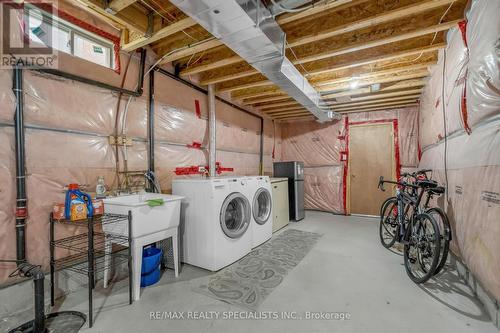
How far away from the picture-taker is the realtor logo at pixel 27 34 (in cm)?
164

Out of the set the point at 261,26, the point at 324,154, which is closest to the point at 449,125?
the point at 261,26

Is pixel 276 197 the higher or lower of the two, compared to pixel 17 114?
lower

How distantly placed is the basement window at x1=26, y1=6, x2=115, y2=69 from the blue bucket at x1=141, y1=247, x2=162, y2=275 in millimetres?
1942

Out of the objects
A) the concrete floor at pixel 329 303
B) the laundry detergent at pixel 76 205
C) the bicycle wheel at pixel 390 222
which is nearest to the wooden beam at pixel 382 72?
the bicycle wheel at pixel 390 222

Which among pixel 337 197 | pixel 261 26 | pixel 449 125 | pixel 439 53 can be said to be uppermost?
pixel 439 53

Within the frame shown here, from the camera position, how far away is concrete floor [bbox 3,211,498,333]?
60.7 inches

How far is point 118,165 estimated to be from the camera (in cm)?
232

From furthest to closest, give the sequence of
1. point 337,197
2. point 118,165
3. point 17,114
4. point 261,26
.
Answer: point 337,197, point 118,165, point 261,26, point 17,114

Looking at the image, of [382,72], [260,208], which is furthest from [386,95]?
[260,208]

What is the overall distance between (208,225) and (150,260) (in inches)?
24.2

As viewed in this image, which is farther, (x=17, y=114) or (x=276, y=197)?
(x=276, y=197)

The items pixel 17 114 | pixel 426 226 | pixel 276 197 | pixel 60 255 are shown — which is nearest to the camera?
pixel 17 114

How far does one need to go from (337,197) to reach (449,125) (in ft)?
10.4

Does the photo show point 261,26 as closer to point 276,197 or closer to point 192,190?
point 192,190
